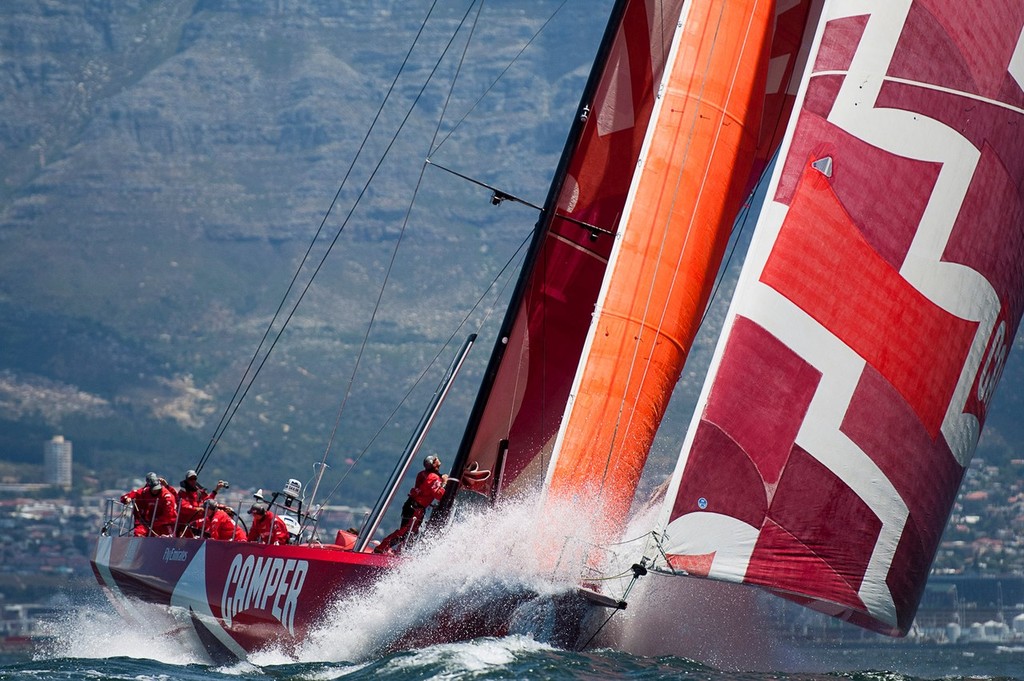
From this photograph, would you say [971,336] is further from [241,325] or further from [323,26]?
[323,26]

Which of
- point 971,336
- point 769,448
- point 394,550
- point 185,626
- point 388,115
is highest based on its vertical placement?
point 971,336

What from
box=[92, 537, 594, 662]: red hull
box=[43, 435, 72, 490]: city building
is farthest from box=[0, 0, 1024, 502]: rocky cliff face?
box=[92, 537, 594, 662]: red hull

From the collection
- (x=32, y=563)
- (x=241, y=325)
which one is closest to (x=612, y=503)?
(x=32, y=563)

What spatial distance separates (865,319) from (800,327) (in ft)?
1.25

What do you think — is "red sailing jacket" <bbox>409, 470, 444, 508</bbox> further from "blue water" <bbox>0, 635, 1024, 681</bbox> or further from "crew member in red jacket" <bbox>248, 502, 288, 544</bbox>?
"crew member in red jacket" <bbox>248, 502, 288, 544</bbox>

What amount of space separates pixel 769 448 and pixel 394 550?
2443 millimetres

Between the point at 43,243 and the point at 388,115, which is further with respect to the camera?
the point at 388,115

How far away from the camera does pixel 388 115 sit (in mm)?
181500

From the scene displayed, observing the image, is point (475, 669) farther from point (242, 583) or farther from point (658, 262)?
point (658, 262)

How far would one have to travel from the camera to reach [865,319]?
31.1ft

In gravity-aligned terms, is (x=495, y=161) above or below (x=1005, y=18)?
below

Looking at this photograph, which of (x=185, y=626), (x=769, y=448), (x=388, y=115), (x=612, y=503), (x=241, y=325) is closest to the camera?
(x=769, y=448)

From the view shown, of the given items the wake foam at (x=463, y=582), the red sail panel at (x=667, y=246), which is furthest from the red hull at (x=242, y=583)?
the red sail panel at (x=667, y=246)

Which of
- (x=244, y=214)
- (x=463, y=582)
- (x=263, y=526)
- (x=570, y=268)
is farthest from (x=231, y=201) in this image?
(x=463, y=582)
